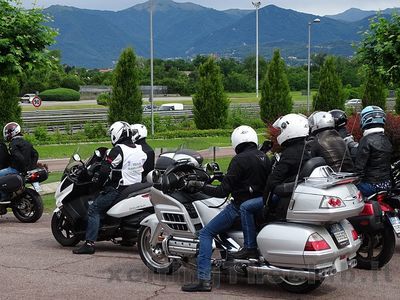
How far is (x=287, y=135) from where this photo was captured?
8.11 meters

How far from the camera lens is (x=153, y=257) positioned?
9336 millimetres

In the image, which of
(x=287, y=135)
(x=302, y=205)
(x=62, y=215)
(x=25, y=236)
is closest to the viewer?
(x=302, y=205)

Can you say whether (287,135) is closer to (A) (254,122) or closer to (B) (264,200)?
(B) (264,200)

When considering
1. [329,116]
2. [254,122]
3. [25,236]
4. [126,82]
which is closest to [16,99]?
[126,82]

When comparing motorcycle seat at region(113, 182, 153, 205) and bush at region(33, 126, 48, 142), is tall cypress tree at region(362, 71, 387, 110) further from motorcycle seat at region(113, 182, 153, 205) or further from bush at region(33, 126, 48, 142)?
motorcycle seat at region(113, 182, 153, 205)

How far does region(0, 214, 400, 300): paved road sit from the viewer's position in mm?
8188

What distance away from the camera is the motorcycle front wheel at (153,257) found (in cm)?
916

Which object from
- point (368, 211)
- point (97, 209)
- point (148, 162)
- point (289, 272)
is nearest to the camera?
point (289, 272)

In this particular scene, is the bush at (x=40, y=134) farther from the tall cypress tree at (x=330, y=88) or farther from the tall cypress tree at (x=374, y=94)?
the tall cypress tree at (x=374, y=94)

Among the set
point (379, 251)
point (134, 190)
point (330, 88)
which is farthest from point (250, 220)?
point (330, 88)

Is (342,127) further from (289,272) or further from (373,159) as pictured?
(289,272)

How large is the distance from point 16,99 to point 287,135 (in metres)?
30.8

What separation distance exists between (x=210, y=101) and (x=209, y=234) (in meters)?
38.0

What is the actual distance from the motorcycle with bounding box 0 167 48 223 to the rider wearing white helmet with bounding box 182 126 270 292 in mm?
5929
